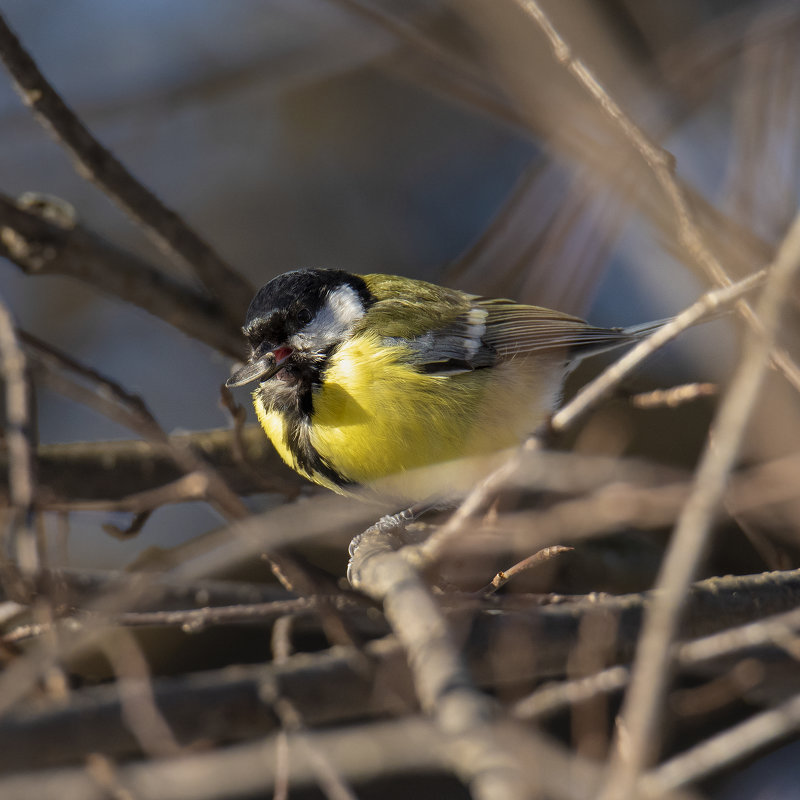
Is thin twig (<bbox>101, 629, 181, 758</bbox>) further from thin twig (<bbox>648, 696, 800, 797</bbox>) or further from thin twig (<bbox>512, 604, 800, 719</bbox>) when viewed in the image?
thin twig (<bbox>648, 696, 800, 797</bbox>)

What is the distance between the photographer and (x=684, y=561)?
101 centimetres

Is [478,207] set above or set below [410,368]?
above

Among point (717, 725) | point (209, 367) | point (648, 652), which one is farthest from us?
point (209, 367)

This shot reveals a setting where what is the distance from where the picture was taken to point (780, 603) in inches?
92.8

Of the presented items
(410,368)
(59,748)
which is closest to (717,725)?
(410,368)

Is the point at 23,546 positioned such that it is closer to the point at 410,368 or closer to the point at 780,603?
the point at 410,368

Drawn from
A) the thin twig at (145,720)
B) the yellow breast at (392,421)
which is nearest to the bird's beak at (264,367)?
the yellow breast at (392,421)

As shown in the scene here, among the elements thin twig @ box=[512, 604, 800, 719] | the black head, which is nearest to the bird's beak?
the black head

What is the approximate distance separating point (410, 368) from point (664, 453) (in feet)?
A: 6.33

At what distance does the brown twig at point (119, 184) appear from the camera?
118 inches

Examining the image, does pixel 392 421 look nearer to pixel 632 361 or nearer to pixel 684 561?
pixel 632 361

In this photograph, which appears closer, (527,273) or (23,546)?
(23,546)

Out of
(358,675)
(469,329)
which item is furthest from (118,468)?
(358,675)

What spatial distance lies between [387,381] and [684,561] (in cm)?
210
